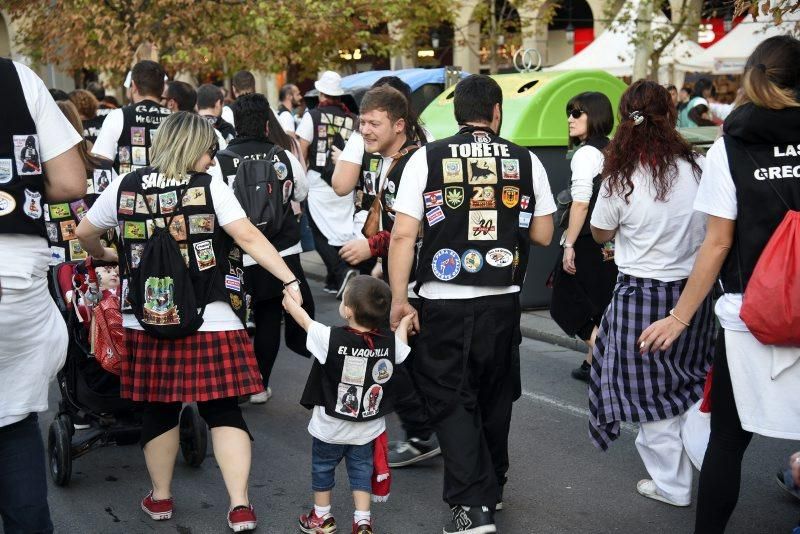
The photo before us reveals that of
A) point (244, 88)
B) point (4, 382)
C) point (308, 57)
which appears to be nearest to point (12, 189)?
point (4, 382)

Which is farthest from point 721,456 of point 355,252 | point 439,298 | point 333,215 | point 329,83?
point 333,215

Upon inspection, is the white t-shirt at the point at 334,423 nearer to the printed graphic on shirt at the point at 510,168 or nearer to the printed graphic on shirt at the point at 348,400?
the printed graphic on shirt at the point at 348,400

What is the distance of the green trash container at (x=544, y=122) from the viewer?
8648 mm

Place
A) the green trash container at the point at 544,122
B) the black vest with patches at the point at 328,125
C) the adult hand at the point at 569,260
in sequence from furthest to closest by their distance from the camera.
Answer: the black vest with patches at the point at 328,125 → the green trash container at the point at 544,122 → the adult hand at the point at 569,260

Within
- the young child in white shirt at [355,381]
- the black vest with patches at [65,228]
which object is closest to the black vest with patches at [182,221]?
the young child in white shirt at [355,381]

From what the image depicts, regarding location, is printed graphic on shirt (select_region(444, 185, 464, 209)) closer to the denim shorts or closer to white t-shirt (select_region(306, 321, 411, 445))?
white t-shirt (select_region(306, 321, 411, 445))

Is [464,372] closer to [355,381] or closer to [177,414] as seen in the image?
[355,381]

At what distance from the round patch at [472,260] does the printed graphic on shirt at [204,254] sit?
1068 mm

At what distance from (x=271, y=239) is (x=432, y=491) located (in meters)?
1.85

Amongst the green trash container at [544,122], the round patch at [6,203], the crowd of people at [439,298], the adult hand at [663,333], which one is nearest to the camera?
the round patch at [6,203]

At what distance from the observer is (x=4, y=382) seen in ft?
10.5

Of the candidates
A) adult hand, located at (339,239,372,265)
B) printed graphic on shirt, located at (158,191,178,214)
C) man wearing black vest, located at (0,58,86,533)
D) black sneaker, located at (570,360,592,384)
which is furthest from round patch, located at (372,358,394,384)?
black sneaker, located at (570,360,592,384)

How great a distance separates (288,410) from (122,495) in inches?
60.9

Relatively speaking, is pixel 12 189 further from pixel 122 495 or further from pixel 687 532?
pixel 687 532
